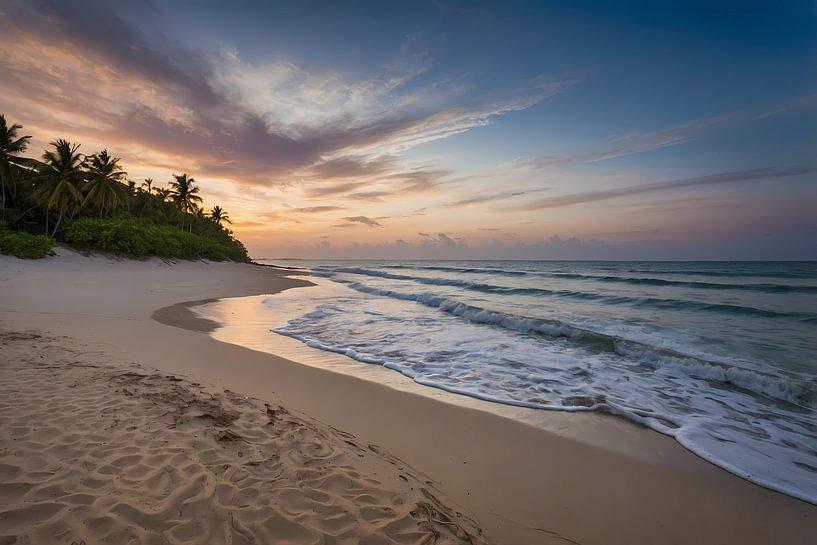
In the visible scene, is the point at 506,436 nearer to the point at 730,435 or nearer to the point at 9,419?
the point at 730,435

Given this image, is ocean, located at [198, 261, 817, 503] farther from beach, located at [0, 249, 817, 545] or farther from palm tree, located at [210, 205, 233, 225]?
palm tree, located at [210, 205, 233, 225]

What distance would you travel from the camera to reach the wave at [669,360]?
6.05m

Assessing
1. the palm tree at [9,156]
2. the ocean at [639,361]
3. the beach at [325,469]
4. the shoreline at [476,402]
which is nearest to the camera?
the beach at [325,469]

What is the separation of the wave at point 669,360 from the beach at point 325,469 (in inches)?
145

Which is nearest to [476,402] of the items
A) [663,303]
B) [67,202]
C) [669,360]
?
[669,360]

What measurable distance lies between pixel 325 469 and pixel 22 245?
28871 millimetres

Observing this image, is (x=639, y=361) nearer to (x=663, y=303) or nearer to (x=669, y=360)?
(x=669, y=360)

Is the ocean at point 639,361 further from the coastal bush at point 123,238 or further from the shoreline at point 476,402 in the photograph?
the coastal bush at point 123,238

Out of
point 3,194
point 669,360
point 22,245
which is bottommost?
point 669,360

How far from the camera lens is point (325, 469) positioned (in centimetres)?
293

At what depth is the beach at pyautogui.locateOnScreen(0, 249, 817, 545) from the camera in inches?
88.4

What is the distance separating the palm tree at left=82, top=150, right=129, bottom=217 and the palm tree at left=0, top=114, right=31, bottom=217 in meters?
4.75

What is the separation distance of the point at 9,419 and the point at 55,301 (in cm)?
1076

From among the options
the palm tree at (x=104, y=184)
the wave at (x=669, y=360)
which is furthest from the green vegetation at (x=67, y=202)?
the wave at (x=669, y=360)
